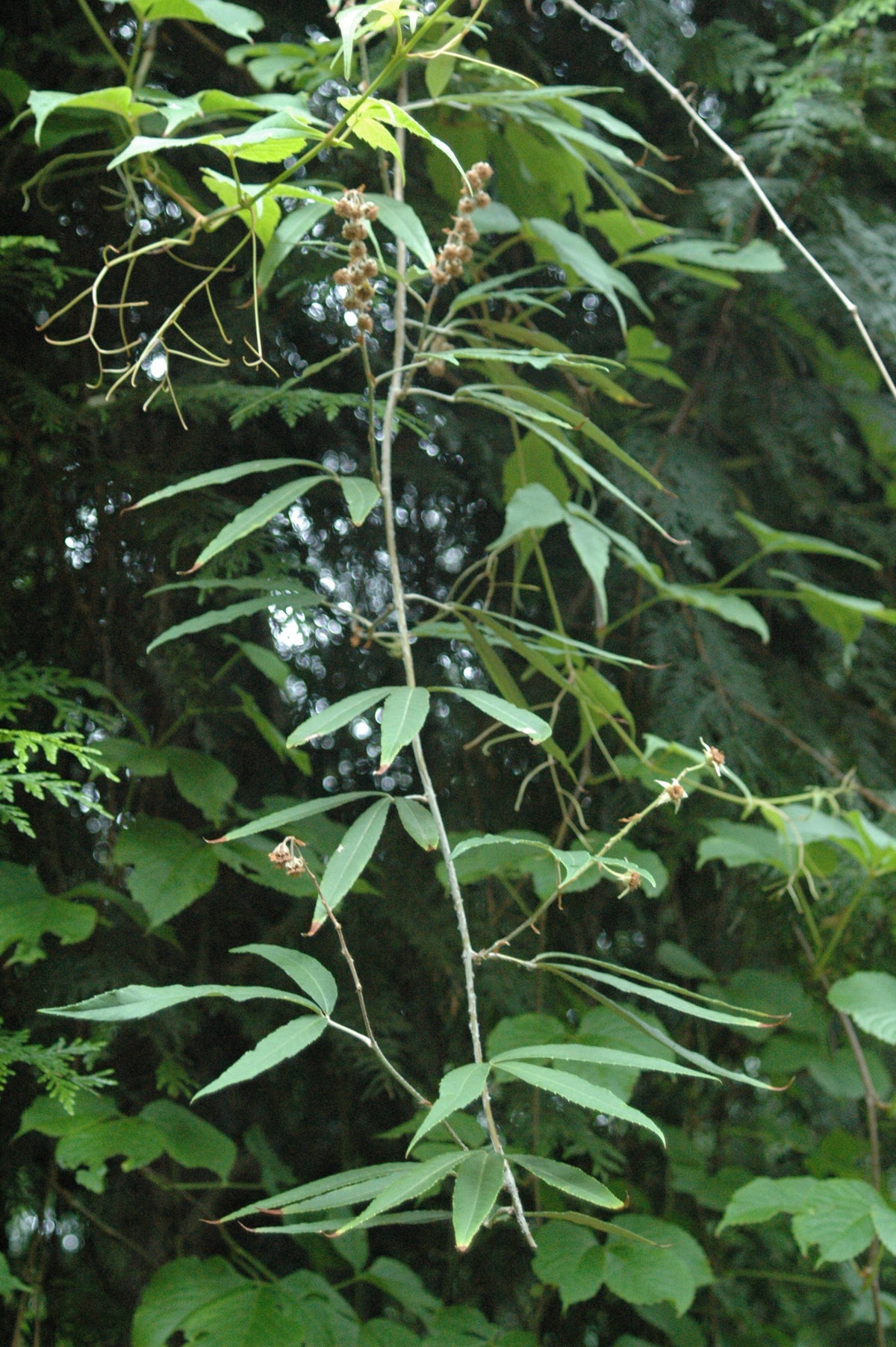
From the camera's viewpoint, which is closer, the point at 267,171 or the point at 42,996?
the point at 42,996

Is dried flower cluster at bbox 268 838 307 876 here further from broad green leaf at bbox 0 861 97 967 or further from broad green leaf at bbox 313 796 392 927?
broad green leaf at bbox 0 861 97 967

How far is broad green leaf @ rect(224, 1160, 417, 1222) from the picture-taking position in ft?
1.66

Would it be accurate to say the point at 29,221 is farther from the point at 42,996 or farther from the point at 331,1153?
the point at 331,1153

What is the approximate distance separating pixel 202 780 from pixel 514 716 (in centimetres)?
35

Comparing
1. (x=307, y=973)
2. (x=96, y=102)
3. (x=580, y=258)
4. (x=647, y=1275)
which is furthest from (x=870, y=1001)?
(x=96, y=102)

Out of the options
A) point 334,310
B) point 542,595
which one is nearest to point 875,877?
point 542,595

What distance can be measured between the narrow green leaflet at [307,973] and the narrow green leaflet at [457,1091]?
0.09 m

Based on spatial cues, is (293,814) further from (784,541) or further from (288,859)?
(784,541)

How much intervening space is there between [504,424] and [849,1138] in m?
0.84

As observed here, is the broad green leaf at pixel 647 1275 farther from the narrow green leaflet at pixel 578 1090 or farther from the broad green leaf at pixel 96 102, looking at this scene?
the broad green leaf at pixel 96 102

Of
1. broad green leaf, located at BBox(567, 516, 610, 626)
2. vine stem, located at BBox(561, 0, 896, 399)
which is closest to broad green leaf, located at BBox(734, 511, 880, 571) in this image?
vine stem, located at BBox(561, 0, 896, 399)

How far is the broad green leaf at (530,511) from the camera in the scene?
799 millimetres

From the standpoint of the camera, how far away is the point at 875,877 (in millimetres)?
1005

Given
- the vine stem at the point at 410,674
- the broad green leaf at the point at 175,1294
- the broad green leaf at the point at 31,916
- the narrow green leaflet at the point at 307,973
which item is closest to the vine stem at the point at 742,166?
the vine stem at the point at 410,674
